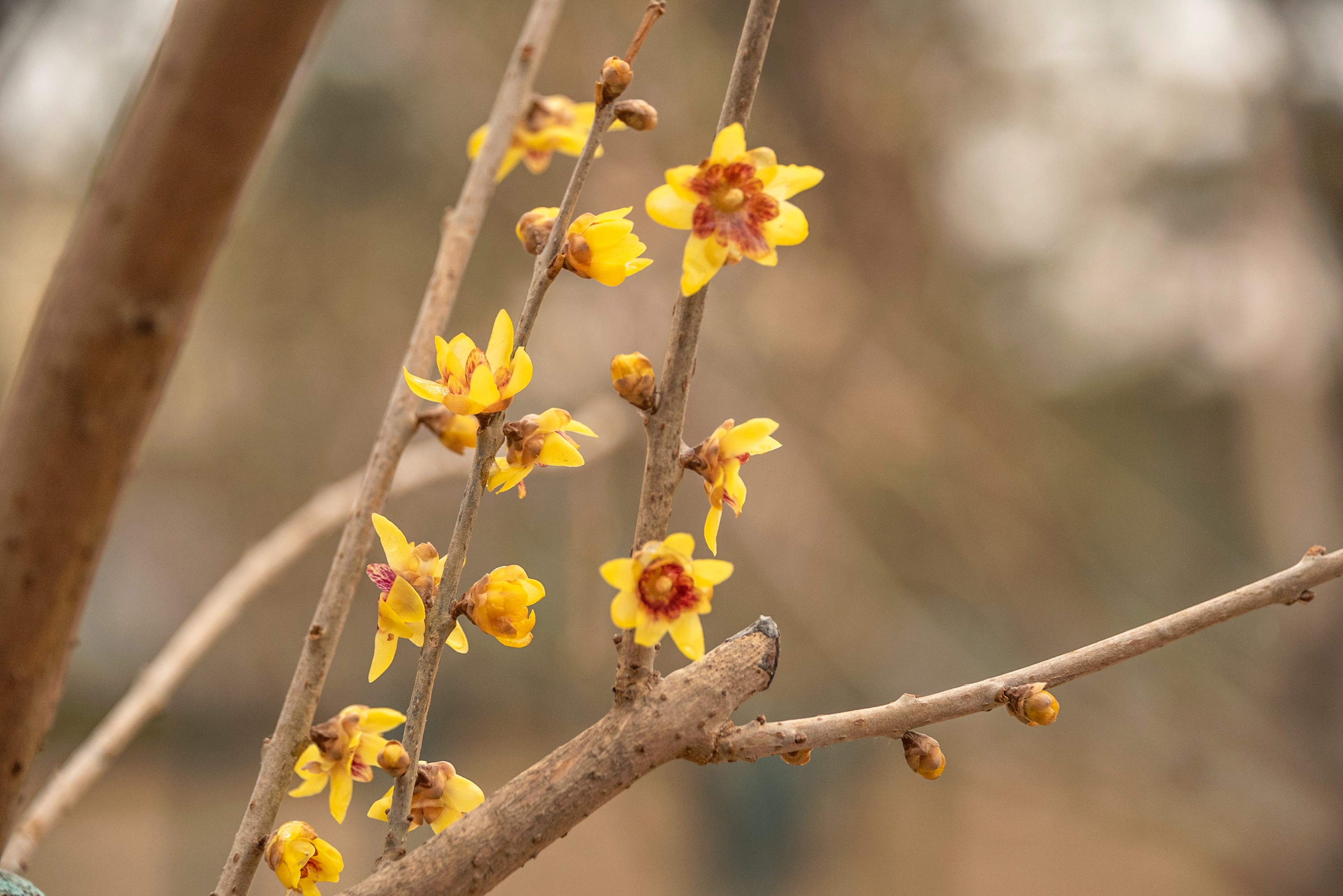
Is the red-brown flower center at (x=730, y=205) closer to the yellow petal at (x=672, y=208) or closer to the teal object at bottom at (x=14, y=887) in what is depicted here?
the yellow petal at (x=672, y=208)

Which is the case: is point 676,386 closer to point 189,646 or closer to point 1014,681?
point 1014,681

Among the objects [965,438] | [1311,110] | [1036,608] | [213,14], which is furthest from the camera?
[965,438]

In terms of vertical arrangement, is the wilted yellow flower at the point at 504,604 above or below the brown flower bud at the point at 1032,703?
above

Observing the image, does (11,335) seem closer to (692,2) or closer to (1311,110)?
(692,2)

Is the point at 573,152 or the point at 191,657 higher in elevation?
the point at 573,152

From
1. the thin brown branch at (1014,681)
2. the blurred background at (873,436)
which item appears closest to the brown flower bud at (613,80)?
the thin brown branch at (1014,681)

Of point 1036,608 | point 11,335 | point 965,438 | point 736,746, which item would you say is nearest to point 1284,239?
point 965,438

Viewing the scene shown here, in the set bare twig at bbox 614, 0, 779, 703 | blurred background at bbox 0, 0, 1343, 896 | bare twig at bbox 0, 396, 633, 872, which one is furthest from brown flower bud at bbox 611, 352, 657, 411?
blurred background at bbox 0, 0, 1343, 896

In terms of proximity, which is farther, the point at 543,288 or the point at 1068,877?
the point at 1068,877
